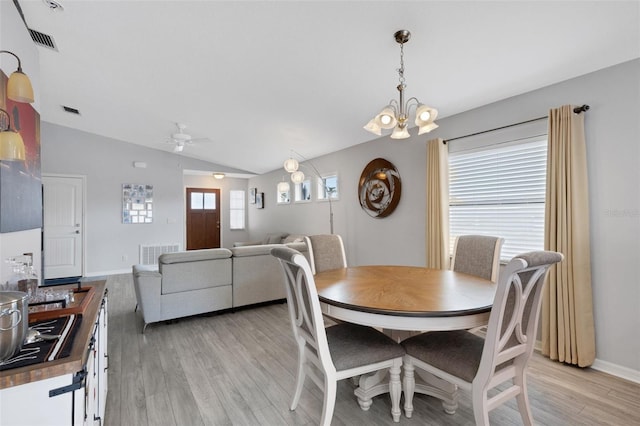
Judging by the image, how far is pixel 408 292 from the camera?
1794mm

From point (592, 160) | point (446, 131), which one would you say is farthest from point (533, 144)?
point (446, 131)

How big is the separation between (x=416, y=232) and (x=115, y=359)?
347cm

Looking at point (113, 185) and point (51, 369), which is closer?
point (51, 369)

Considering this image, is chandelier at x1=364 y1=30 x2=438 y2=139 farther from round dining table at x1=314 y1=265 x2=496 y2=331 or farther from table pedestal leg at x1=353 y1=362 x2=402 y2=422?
table pedestal leg at x1=353 y1=362 x2=402 y2=422

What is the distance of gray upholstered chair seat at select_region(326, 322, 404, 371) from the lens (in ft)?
5.35

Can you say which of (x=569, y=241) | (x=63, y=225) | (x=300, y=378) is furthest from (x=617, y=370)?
(x=63, y=225)

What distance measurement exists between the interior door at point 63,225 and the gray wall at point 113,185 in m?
0.14

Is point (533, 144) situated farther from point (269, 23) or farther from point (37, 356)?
point (37, 356)

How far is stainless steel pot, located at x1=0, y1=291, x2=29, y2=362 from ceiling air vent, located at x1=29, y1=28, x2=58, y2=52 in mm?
3176

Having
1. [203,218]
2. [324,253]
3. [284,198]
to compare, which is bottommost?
[324,253]

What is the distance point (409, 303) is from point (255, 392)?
133cm

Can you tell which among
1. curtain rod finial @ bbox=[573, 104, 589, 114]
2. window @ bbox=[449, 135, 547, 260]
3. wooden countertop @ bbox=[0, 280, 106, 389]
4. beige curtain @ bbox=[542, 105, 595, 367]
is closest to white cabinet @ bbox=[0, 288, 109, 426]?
wooden countertop @ bbox=[0, 280, 106, 389]

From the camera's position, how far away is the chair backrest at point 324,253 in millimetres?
2664

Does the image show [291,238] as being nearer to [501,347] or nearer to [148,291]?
[148,291]
